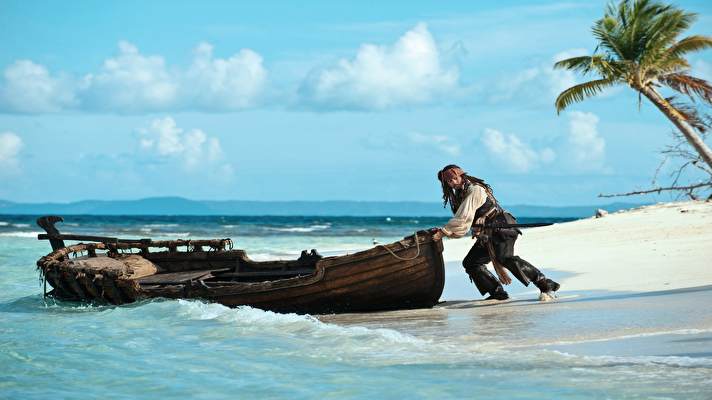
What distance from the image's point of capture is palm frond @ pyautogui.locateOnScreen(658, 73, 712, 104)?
1891cm

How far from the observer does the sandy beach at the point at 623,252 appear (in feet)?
40.2

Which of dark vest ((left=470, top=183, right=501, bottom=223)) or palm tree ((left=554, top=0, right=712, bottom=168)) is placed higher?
palm tree ((left=554, top=0, right=712, bottom=168))

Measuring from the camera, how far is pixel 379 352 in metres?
8.15

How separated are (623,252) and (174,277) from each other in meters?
7.69

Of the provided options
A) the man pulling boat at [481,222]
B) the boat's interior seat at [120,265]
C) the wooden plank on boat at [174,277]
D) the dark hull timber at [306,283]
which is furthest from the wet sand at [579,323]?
the boat's interior seat at [120,265]

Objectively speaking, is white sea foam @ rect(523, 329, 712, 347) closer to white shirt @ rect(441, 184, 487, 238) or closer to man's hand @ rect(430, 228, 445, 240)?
white shirt @ rect(441, 184, 487, 238)

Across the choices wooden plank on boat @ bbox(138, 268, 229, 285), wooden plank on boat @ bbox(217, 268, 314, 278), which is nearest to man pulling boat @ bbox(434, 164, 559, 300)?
wooden plank on boat @ bbox(217, 268, 314, 278)

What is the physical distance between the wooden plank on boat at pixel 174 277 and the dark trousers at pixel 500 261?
4.02 metres

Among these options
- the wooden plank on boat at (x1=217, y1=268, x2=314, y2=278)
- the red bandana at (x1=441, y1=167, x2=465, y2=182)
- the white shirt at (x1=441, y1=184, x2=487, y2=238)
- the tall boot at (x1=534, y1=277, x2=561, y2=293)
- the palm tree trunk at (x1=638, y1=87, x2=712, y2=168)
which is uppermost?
the palm tree trunk at (x1=638, y1=87, x2=712, y2=168)

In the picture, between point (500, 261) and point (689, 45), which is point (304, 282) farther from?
point (689, 45)

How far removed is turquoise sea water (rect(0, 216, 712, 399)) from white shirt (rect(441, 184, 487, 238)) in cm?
90

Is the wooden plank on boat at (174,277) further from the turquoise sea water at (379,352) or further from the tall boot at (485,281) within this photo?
the tall boot at (485,281)

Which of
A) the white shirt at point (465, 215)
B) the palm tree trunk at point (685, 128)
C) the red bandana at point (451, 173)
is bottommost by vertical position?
the white shirt at point (465, 215)

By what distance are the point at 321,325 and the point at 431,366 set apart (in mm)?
2538
